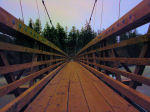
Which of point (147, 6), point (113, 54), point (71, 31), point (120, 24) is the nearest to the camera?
point (147, 6)

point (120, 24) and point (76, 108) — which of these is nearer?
point (76, 108)

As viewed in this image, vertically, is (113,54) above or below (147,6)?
below

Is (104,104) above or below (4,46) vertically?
below

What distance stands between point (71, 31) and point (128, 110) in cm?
3649

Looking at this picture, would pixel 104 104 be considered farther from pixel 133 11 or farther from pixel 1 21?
pixel 1 21

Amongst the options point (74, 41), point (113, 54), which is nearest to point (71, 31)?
point (74, 41)

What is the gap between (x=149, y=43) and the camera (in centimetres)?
95

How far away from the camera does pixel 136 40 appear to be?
3.36 feet

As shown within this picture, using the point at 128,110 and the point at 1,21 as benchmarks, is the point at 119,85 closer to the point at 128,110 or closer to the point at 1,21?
the point at 128,110

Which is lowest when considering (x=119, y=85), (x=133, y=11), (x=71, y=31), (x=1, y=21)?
(x=119, y=85)

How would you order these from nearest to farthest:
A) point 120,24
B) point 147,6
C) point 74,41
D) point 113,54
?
1. point 147,6
2. point 120,24
3. point 113,54
4. point 74,41

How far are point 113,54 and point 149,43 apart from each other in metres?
0.76

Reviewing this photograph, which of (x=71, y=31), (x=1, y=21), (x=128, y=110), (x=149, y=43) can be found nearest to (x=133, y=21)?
(x=149, y=43)

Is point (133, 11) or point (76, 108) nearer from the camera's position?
point (133, 11)
